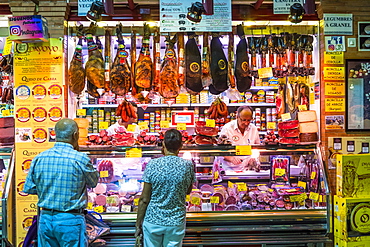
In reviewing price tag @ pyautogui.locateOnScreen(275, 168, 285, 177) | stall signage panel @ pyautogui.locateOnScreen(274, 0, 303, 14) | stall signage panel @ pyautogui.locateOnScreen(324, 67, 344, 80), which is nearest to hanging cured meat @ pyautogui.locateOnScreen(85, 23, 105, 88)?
stall signage panel @ pyautogui.locateOnScreen(274, 0, 303, 14)

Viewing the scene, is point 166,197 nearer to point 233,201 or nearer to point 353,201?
point 233,201

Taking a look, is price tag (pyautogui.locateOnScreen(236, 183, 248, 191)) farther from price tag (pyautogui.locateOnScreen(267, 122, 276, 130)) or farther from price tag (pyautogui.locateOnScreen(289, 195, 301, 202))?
price tag (pyautogui.locateOnScreen(267, 122, 276, 130))

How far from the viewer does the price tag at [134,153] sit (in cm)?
453

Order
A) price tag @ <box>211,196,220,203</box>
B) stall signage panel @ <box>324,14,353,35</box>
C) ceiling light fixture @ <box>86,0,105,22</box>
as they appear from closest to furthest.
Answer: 1. ceiling light fixture @ <box>86,0,105,22</box>
2. price tag @ <box>211,196,220,203</box>
3. stall signage panel @ <box>324,14,353,35</box>

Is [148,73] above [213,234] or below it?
above

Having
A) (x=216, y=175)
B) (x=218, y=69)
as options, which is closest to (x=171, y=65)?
(x=218, y=69)

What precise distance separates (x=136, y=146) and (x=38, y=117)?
147 centimetres

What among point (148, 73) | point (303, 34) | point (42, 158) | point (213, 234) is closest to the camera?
point (42, 158)

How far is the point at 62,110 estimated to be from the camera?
4938mm

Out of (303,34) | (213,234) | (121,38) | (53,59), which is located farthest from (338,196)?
(53,59)

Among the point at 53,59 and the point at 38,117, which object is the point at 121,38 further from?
the point at 38,117

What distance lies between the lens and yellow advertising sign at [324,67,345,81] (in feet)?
16.3

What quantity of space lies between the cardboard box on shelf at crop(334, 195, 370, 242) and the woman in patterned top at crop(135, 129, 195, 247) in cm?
218

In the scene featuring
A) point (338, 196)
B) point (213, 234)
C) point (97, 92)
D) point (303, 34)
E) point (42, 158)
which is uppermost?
point (303, 34)
